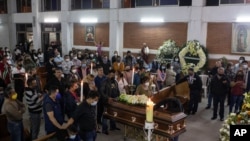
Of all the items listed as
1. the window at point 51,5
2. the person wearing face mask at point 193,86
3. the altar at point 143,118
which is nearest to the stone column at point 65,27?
the window at point 51,5

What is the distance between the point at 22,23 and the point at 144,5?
12.8 metres

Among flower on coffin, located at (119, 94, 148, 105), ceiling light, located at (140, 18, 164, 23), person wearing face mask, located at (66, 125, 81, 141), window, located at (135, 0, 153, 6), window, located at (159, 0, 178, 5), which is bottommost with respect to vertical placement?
person wearing face mask, located at (66, 125, 81, 141)

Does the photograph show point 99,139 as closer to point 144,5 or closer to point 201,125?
point 201,125

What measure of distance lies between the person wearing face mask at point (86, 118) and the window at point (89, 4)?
13796 mm

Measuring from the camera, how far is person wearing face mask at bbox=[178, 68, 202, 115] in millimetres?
9227

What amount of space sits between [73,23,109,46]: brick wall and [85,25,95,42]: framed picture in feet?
0.87

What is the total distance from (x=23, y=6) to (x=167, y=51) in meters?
15.5

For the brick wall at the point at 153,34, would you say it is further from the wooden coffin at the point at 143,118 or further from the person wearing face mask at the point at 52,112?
the person wearing face mask at the point at 52,112

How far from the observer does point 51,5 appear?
21594 mm

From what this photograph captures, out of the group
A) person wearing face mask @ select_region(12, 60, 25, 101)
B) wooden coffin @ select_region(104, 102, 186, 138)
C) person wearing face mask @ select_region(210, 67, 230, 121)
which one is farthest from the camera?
person wearing face mask @ select_region(12, 60, 25, 101)

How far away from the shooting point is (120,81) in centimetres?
838

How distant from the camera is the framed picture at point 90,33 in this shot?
61.9 ft

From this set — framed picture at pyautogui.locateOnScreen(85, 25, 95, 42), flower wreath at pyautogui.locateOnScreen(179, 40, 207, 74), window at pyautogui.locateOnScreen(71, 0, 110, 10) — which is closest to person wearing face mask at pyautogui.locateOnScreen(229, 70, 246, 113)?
flower wreath at pyautogui.locateOnScreen(179, 40, 207, 74)

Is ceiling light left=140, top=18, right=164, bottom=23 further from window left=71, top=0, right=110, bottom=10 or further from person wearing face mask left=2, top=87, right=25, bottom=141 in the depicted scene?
person wearing face mask left=2, top=87, right=25, bottom=141
